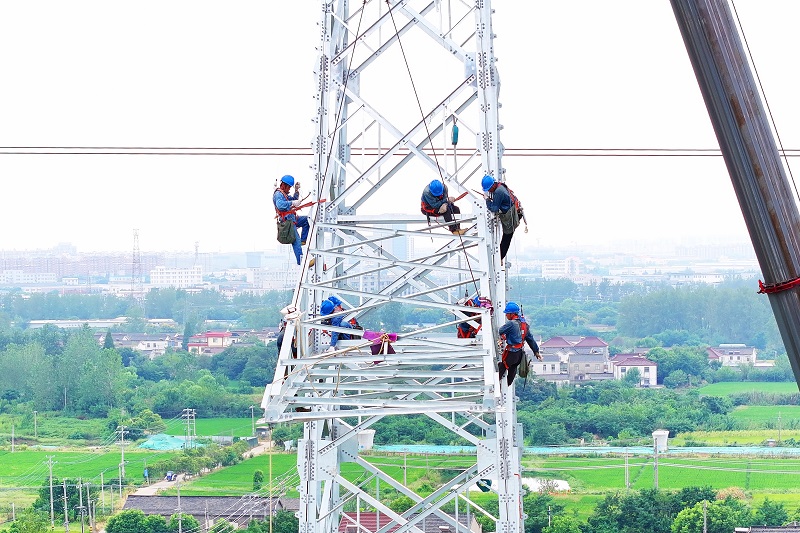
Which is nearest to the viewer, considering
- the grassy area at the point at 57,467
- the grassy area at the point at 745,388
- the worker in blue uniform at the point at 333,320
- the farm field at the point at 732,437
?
the worker in blue uniform at the point at 333,320

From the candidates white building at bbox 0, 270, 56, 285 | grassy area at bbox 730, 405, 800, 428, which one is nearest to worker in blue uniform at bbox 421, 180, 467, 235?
grassy area at bbox 730, 405, 800, 428

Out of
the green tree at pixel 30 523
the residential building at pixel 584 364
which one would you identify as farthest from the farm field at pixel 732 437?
the green tree at pixel 30 523

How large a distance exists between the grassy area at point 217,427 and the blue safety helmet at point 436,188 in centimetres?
6099

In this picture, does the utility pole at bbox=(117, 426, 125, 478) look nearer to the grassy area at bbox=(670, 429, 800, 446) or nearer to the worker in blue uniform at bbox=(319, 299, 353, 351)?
the grassy area at bbox=(670, 429, 800, 446)

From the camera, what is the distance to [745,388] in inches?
3278

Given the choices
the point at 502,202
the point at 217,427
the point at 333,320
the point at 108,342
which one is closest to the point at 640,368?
the point at 217,427

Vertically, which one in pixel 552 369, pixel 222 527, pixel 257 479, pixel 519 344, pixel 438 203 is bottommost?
pixel 222 527

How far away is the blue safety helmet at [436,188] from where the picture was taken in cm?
1333

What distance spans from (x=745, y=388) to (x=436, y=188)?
7511cm

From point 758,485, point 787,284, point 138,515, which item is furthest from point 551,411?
point 787,284

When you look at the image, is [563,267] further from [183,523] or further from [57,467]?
[183,523]

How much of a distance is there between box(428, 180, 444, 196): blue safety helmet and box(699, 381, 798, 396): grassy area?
2782 inches

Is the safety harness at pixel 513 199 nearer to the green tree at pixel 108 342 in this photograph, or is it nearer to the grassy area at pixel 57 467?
the grassy area at pixel 57 467

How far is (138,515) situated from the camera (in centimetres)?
5716
